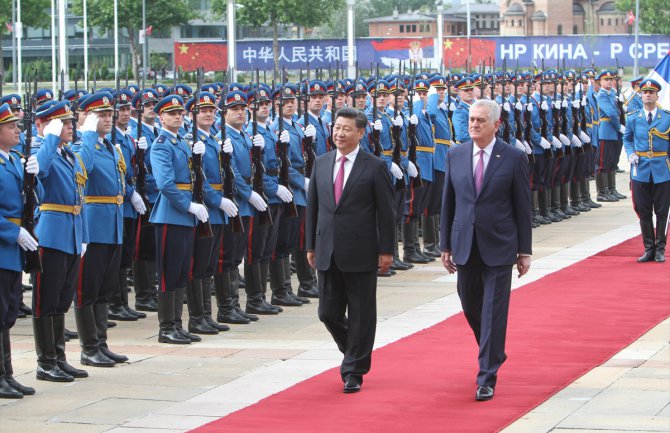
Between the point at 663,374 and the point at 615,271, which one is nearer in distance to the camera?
the point at 663,374

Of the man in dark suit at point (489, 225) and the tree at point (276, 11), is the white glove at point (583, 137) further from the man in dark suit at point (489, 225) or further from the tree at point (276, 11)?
the tree at point (276, 11)

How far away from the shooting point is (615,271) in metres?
14.7

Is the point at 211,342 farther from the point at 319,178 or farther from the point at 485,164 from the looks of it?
the point at 485,164

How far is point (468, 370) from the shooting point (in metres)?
9.52

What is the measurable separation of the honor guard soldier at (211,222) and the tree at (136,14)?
57.8 m

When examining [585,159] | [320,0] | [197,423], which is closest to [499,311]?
[197,423]

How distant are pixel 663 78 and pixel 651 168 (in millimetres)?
1072

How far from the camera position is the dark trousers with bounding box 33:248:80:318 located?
372 inches

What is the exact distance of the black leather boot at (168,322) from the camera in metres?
10.9

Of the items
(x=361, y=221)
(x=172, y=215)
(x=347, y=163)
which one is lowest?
(x=172, y=215)

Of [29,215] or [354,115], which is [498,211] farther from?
[29,215]

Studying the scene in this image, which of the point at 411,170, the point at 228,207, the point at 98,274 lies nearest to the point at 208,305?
the point at 228,207

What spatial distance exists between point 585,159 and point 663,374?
494 inches

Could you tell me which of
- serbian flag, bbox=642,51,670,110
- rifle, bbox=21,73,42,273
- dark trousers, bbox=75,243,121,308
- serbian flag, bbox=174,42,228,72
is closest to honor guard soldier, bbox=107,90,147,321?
dark trousers, bbox=75,243,121,308
